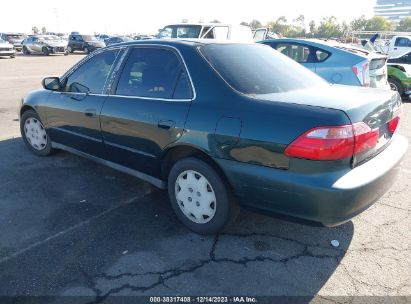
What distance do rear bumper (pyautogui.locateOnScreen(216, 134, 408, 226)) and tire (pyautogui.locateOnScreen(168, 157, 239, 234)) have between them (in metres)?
0.14

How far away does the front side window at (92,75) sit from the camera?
3.88 metres

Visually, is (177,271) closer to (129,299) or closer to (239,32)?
(129,299)

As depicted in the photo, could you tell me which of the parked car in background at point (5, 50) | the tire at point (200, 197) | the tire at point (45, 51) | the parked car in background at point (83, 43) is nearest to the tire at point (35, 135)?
the tire at point (200, 197)

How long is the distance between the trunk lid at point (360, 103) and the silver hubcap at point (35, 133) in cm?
357

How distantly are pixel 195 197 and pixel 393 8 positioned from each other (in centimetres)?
21299

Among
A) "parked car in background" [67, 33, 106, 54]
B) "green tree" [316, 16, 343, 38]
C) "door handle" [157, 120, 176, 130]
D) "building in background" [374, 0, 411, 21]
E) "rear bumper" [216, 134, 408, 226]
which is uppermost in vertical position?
"building in background" [374, 0, 411, 21]

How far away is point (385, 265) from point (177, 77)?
7.62 feet

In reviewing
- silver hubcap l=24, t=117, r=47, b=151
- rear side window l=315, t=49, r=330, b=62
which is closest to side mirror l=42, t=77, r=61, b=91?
silver hubcap l=24, t=117, r=47, b=151

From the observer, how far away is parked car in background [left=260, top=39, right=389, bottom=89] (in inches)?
266

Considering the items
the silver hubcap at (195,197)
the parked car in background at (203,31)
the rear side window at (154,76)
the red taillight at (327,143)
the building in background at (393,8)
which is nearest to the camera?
the red taillight at (327,143)

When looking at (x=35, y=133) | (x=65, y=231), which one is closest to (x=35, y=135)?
(x=35, y=133)

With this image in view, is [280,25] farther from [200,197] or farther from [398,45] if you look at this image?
[200,197]

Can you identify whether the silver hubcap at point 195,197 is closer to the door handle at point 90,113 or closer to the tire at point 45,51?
the door handle at point 90,113

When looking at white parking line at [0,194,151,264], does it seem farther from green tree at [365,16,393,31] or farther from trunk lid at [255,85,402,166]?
Answer: green tree at [365,16,393,31]
